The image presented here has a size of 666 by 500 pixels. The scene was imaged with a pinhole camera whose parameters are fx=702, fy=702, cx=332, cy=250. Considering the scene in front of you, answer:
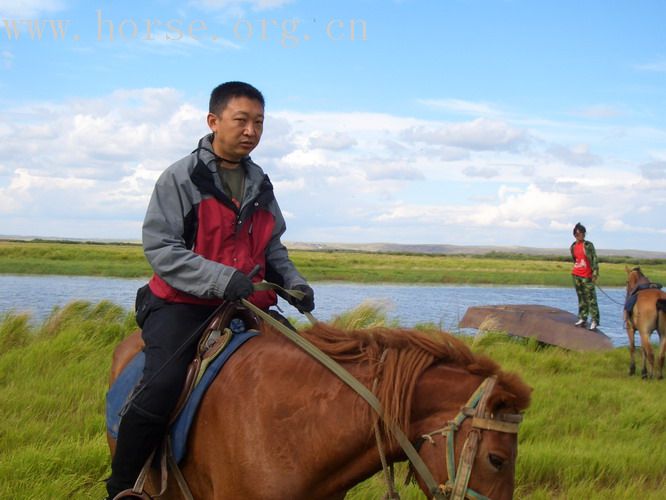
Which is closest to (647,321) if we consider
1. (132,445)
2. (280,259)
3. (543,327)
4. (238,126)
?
(543,327)

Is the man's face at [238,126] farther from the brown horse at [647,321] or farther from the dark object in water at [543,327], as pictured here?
the dark object in water at [543,327]

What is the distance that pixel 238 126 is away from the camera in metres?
3.16

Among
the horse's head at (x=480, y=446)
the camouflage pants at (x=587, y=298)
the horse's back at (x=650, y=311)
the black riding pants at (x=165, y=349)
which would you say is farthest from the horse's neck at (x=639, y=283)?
the horse's head at (x=480, y=446)

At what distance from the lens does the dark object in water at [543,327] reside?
42.8 ft

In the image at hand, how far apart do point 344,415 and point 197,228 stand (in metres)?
1.11

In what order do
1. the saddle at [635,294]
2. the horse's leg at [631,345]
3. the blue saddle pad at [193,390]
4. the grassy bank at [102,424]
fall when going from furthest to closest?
1. the saddle at [635,294]
2. the horse's leg at [631,345]
3. the grassy bank at [102,424]
4. the blue saddle pad at [193,390]

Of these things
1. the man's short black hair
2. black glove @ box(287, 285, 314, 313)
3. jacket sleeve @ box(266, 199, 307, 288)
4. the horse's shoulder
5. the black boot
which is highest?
the man's short black hair

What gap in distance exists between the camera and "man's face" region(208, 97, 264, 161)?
3156mm

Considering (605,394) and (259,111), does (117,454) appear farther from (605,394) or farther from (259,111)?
(605,394)

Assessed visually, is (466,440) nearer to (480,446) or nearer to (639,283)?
(480,446)

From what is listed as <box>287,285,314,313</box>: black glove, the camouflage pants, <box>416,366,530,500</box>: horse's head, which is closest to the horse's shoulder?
<box>287,285,314,313</box>: black glove

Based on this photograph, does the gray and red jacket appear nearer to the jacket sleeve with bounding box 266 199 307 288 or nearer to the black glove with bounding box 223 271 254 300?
the black glove with bounding box 223 271 254 300

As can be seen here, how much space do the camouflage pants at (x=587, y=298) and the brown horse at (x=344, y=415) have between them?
504 inches

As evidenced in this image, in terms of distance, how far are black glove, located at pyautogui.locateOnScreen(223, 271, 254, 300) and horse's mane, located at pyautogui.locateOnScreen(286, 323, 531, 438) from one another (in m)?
0.31
